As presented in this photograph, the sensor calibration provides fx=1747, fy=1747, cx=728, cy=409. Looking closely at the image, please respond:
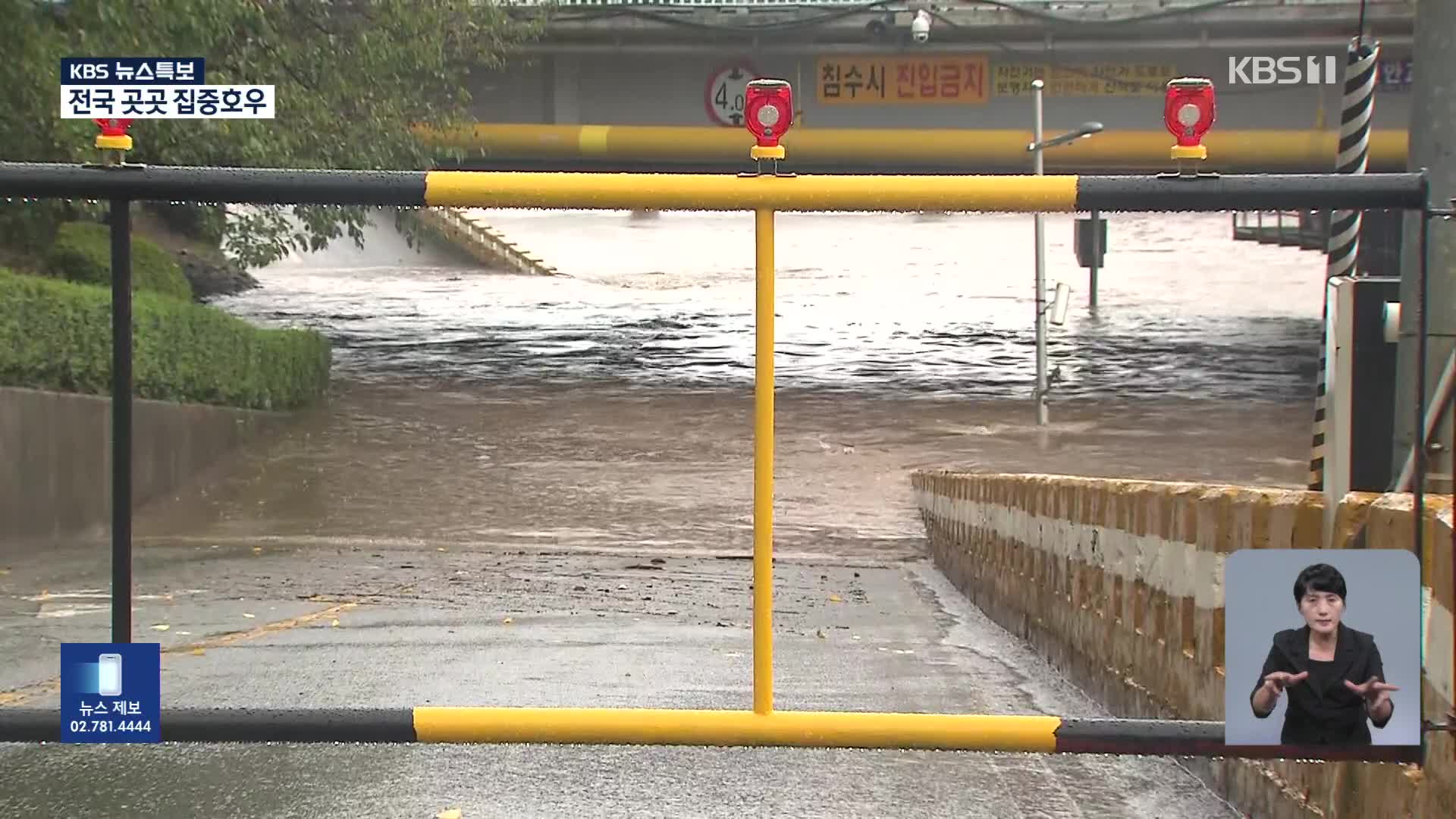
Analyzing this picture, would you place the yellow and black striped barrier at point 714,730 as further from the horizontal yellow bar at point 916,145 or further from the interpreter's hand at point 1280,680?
the horizontal yellow bar at point 916,145

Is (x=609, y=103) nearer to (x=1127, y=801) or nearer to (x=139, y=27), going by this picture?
(x=139, y=27)

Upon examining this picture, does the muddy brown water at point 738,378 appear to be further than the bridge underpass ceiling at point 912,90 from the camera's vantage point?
No

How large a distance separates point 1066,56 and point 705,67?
248 inches

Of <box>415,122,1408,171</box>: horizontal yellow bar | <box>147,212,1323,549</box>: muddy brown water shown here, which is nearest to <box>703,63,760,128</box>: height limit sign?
<box>415,122,1408,171</box>: horizontal yellow bar

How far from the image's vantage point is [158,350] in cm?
1927

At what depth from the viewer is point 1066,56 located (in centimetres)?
2998

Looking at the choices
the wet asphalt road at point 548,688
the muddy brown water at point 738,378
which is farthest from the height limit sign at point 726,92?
the wet asphalt road at point 548,688

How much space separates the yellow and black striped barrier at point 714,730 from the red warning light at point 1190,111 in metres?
1.21

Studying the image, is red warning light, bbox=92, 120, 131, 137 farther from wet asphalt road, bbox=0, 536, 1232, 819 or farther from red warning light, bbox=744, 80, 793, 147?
wet asphalt road, bbox=0, 536, 1232, 819

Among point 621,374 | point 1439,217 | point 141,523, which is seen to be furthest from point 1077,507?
point 621,374

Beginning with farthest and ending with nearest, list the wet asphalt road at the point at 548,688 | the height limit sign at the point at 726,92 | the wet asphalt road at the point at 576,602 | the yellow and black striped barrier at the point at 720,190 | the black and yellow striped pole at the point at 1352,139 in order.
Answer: the height limit sign at the point at 726,92
the black and yellow striped pole at the point at 1352,139
the wet asphalt road at the point at 576,602
the wet asphalt road at the point at 548,688
the yellow and black striped barrier at the point at 720,190

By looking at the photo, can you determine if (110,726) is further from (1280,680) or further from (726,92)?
(726,92)

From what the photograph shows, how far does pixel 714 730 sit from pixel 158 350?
16.9m
